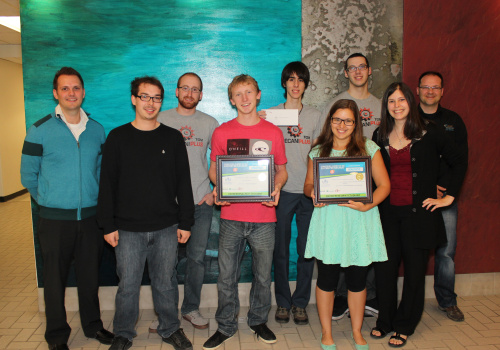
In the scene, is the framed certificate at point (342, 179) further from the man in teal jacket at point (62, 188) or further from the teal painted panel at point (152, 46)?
the man in teal jacket at point (62, 188)

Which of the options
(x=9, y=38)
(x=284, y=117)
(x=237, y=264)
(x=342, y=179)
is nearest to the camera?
(x=342, y=179)

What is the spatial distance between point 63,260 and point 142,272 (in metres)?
0.63

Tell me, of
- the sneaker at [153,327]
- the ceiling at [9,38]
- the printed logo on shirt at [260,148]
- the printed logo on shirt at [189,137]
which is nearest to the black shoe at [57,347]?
the sneaker at [153,327]

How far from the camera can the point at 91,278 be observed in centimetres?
313

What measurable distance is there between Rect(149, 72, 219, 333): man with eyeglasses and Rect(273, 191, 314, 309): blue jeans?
62cm

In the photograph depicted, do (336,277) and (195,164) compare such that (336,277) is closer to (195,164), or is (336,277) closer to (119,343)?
(195,164)

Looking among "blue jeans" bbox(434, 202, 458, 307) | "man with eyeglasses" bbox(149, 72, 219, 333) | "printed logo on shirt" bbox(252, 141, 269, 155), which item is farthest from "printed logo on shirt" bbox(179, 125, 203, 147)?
"blue jeans" bbox(434, 202, 458, 307)

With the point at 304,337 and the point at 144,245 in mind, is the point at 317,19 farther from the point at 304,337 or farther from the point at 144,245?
the point at 304,337

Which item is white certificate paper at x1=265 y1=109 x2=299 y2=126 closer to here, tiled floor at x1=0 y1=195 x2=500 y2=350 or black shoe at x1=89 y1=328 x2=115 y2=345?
tiled floor at x1=0 y1=195 x2=500 y2=350

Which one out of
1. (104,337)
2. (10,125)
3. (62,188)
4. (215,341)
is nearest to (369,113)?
(215,341)

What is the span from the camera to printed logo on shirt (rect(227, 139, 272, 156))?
2939 millimetres

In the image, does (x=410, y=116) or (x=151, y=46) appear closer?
(x=410, y=116)

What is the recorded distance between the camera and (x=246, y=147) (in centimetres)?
294

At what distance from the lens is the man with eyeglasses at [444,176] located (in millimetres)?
3352
